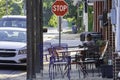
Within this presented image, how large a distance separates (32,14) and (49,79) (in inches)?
83.0

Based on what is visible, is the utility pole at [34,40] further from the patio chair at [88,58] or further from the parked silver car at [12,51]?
the patio chair at [88,58]

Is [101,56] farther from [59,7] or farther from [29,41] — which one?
[59,7]

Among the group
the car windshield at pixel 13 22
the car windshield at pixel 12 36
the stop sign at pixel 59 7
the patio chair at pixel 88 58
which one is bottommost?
the patio chair at pixel 88 58

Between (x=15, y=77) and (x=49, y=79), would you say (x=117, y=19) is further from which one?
(x=15, y=77)

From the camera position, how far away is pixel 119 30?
427 inches

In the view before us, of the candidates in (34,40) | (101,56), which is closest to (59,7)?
(101,56)

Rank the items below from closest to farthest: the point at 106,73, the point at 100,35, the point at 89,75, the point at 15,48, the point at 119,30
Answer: the point at 119,30 → the point at 106,73 → the point at 89,75 → the point at 15,48 → the point at 100,35

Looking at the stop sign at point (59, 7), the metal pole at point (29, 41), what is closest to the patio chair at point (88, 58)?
the metal pole at point (29, 41)

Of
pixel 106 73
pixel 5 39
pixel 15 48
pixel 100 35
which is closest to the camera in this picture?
pixel 106 73

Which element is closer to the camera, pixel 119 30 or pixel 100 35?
pixel 119 30

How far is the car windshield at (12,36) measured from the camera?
56.8 ft

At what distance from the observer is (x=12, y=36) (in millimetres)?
17609

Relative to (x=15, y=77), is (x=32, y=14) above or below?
above

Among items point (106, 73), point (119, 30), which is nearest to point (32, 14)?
point (106, 73)
